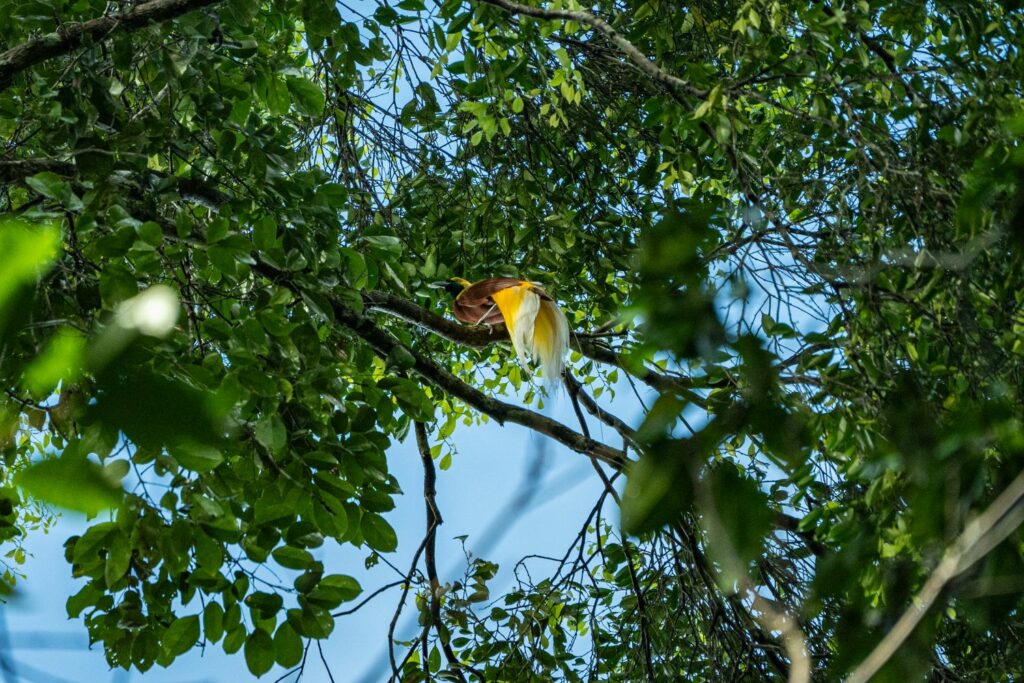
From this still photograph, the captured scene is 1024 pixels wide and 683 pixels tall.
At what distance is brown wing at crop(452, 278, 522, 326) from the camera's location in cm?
286

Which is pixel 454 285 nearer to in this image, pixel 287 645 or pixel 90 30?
pixel 90 30

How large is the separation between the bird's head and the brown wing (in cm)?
5

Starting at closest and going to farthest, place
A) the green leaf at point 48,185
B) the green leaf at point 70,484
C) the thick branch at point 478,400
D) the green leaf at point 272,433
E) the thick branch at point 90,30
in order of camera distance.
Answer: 1. the green leaf at point 70,484
2. the green leaf at point 272,433
3. the green leaf at point 48,185
4. the thick branch at point 90,30
5. the thick branch at point 478,400

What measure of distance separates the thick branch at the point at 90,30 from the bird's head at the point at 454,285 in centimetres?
121

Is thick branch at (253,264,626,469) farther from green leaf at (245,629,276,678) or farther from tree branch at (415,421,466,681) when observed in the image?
green leaf at (245,629,276,678)

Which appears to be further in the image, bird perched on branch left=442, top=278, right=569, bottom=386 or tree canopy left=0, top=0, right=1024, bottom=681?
bird perched on branch left=442, top=278, right=569, bottom=386

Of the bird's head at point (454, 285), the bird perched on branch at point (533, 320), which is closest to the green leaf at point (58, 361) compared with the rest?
the bird perched on branch at point (533, 320)

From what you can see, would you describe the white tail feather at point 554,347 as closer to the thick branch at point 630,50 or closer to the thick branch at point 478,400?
the thick branch at point 478,400

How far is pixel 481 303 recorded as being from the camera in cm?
310

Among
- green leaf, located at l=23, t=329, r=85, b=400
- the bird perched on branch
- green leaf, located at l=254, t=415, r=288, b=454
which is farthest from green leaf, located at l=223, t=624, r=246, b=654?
the bird perched on branch

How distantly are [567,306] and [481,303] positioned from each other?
0.35m

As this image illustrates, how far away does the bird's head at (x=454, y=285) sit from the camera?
122 inches

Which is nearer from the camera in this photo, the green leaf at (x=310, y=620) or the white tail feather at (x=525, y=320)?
the green leaf at (x=310, y=620)

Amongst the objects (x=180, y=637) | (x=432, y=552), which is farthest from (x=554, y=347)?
(x=180, y=637)
